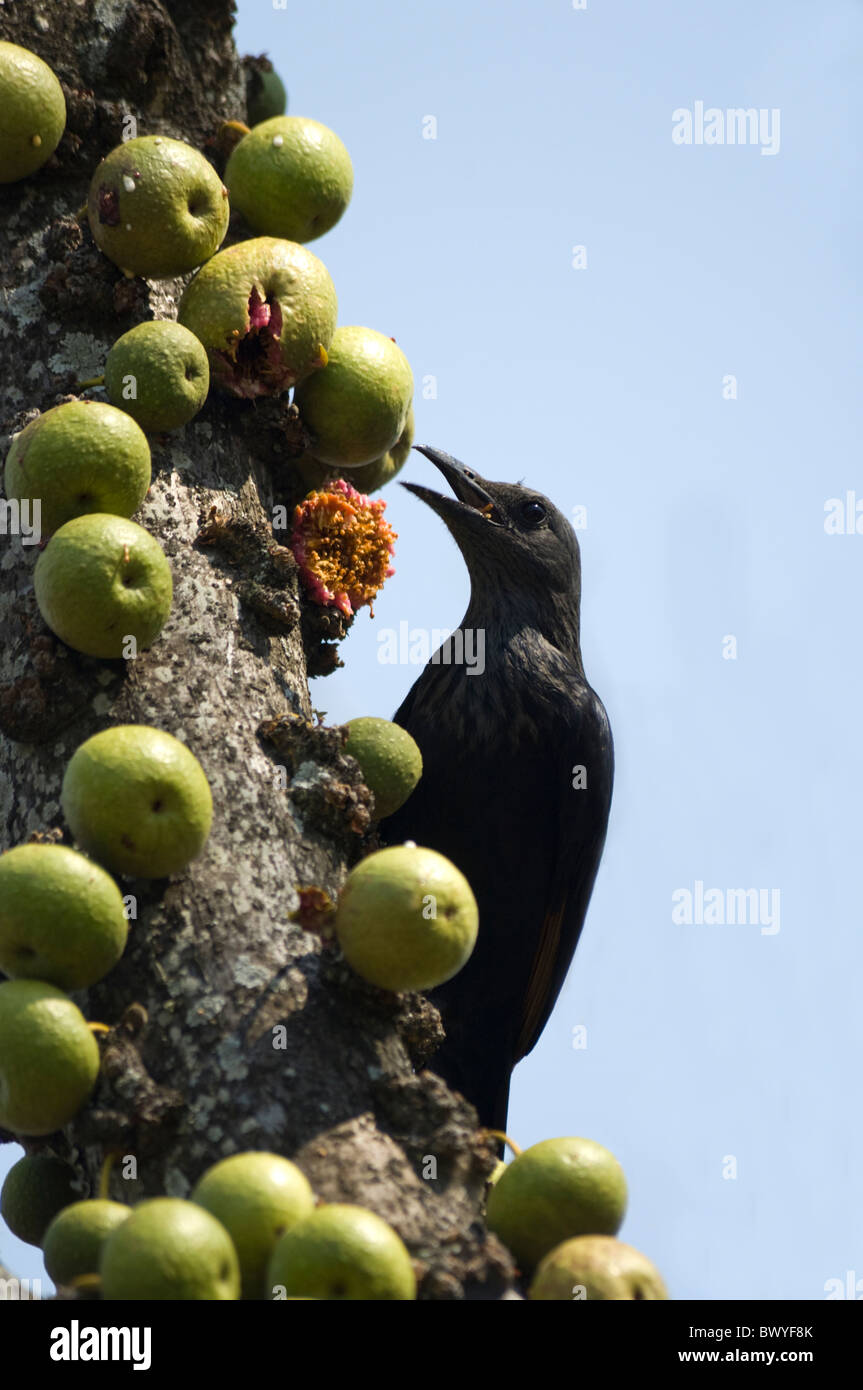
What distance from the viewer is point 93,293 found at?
3418 millimetres

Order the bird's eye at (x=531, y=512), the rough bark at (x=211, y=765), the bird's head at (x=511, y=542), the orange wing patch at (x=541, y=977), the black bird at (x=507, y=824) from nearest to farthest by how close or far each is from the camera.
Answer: the rough bark at (x=211, y=765)
the black bird at (x=507, y=824)
the orange wing patch at (x=541, y=977)
the bird's head at (x=511, y=542)
the bird's eye at (x=531, y=512)

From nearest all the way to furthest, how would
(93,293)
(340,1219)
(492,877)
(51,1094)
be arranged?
1. (340,1219)
2. (51,1094)
3. (93,293)
4. (492,877)

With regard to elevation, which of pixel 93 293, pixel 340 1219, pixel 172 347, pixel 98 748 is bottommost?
pixel 340 1219

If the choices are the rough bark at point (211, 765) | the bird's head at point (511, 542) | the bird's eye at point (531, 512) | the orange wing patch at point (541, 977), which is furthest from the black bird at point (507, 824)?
the rough bark at point (211, 765)

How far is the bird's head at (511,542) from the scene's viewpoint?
584cm

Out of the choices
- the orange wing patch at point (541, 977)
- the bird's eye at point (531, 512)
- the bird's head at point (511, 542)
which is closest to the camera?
the orange wing patch at point (541, 977)

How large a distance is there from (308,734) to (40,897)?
824mm

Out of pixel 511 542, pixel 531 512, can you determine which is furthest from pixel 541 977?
pixel 531 512

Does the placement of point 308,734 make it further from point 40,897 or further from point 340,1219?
point 340,1219

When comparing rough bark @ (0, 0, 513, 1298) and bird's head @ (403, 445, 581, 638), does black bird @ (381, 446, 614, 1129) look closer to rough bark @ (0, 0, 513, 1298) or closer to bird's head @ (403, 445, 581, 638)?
bird's head @ (403, 445, 581, 638)

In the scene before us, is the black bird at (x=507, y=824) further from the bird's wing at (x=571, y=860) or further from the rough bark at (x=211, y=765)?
the rough bark at (x=211, y=765)

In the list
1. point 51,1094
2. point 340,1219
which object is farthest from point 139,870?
point 340,1219

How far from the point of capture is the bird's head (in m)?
5.84

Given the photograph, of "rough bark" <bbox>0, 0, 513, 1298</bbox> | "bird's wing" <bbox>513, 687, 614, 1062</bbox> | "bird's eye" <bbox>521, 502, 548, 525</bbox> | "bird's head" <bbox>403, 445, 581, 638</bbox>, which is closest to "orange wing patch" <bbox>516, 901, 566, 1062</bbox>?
"bird's wing" <bbox>513, 687, 614, 1062</bbox>
